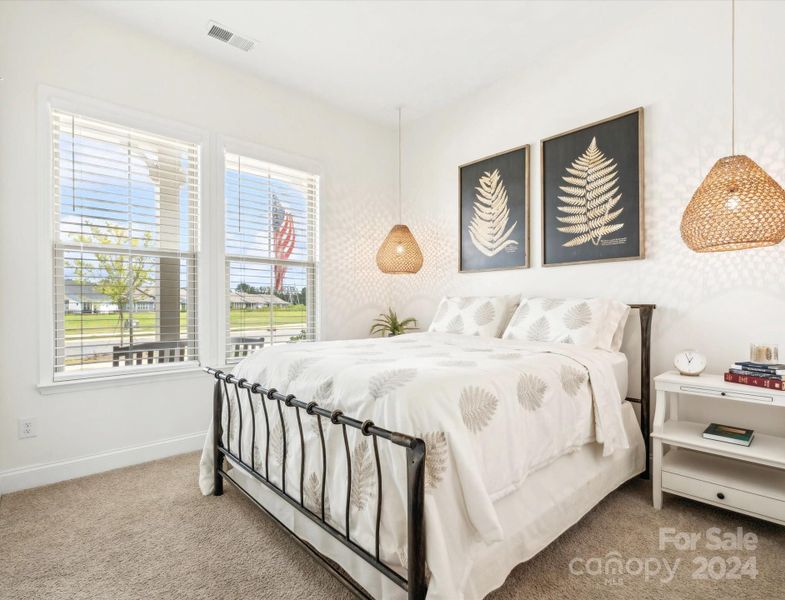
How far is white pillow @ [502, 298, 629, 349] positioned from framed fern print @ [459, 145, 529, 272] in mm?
615

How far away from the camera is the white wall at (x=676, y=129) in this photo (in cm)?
226

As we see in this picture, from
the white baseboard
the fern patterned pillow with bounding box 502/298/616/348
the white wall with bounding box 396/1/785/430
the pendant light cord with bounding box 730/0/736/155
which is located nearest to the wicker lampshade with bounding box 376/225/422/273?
the white wall with bounding box 396/1/785/430

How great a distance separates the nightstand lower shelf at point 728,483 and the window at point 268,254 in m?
2.77

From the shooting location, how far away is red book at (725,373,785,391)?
184 cm

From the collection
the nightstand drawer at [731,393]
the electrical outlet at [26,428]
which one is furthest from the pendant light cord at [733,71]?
the electrical outlet at [26,428]

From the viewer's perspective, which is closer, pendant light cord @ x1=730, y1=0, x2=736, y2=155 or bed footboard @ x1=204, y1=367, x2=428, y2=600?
bed footboard @ x1=204, y1=367, x2=428, y2=600

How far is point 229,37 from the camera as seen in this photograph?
9.52 ft

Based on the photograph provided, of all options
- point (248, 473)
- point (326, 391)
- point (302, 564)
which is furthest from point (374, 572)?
point (248, 473)

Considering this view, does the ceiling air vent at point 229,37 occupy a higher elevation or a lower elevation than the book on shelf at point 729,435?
higher

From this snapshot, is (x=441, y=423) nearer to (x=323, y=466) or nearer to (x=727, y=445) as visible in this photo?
(x=323, y=466)

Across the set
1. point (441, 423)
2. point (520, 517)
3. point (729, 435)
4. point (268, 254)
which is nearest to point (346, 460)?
point (441, 423)

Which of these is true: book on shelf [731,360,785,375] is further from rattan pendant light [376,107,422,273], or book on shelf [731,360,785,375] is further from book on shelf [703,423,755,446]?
rattan pendant light [376,107,422,273]

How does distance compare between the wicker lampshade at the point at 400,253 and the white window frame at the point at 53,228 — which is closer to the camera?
the white window frame at the point at 53,228

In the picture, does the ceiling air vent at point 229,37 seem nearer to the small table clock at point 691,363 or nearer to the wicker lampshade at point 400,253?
the wicker lampshade at point 400,253
